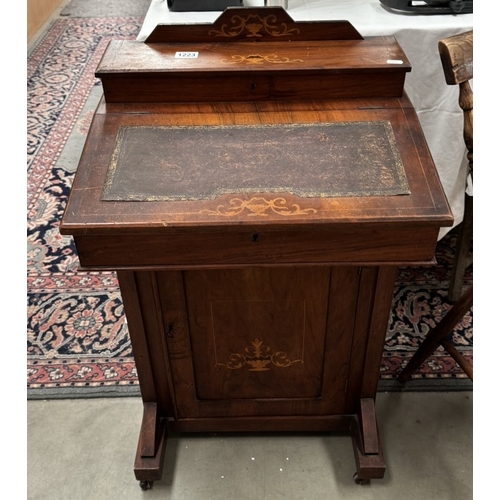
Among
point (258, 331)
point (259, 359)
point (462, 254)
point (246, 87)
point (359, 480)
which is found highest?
point (246, 87)

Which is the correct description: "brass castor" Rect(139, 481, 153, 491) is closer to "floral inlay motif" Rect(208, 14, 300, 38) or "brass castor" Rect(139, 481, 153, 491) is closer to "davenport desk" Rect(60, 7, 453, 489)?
"davenport desk" Rect(60, 7, 453, 489)

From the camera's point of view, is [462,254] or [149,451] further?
[462,254]

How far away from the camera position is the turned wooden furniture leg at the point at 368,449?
1790 mm

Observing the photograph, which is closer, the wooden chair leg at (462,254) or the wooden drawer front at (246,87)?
the wooden drawer front at (246,87)

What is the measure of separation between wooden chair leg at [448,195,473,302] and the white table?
3.1 inches

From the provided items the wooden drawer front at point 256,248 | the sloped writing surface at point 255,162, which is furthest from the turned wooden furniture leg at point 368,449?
the sloped writing surface at point 255,162

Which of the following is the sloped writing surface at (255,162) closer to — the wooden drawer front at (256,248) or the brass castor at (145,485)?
the wooden drawer front at (256,248)

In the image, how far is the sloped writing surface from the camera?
126 cm

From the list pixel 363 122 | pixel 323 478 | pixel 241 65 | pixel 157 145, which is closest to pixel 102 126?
pixel 157 145

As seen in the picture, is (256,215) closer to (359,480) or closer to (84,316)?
(359,480)

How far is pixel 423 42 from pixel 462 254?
81 cm

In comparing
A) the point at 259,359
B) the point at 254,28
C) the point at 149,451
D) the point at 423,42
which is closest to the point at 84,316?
the point at 149,451

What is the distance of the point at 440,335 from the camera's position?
1933 millimetres

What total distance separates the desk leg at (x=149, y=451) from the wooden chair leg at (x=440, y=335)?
88cm
